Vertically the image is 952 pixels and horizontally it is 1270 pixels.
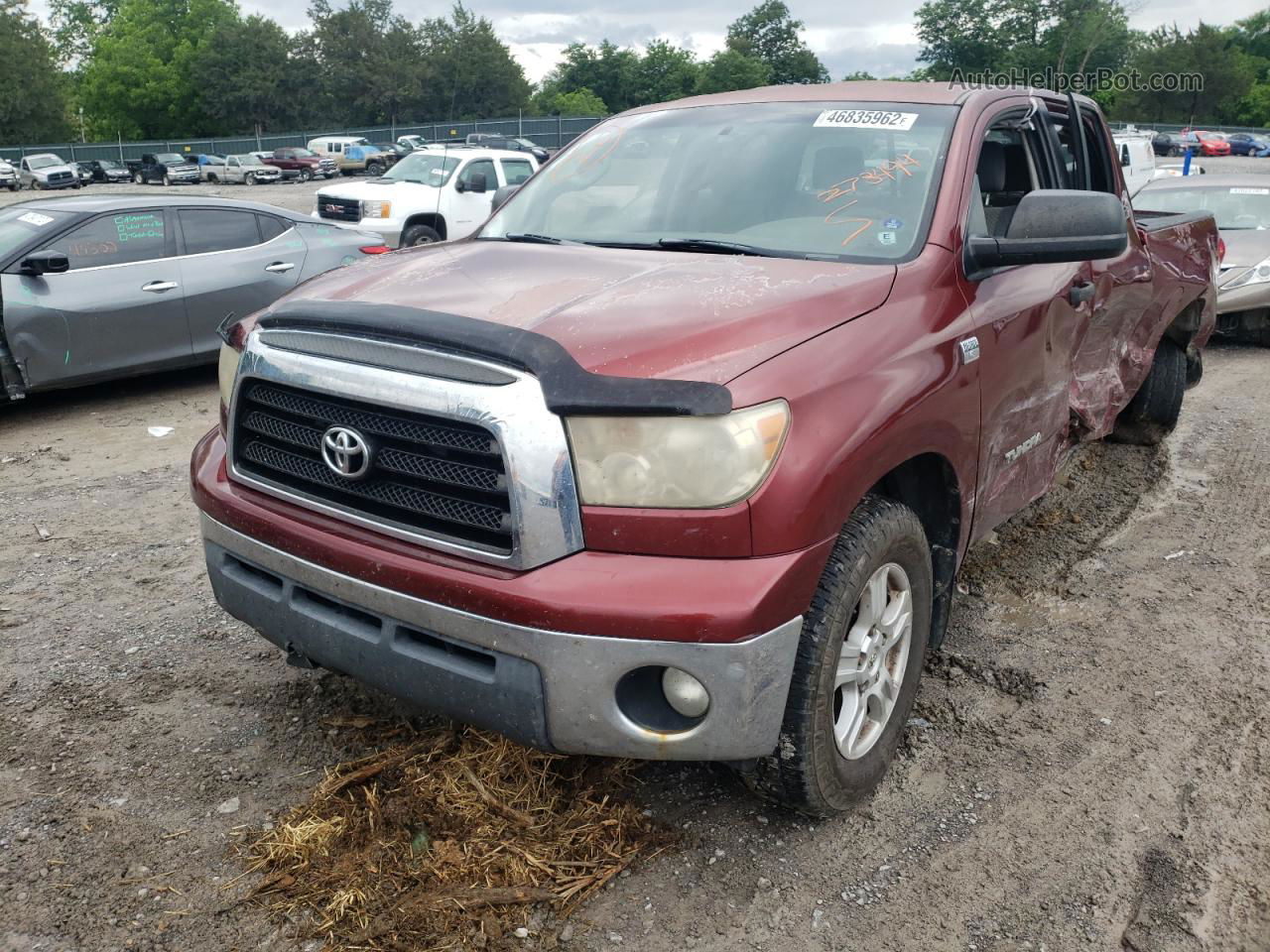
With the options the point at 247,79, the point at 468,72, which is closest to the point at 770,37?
the point at 468,72

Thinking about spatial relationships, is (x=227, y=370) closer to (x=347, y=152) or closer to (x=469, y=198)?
(x=469, y=198)

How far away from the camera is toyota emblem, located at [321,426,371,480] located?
2.53m

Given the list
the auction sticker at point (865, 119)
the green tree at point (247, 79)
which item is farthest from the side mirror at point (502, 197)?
the green tree at point (247, 79)

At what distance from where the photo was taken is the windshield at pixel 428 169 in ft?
49.8

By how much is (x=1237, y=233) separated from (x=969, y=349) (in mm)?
8513

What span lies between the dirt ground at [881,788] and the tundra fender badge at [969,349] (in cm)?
118

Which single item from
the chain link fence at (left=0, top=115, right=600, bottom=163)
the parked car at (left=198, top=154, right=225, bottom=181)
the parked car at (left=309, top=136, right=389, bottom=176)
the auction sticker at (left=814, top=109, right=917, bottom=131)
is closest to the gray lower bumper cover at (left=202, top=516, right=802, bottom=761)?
the auction sticker at (left=814, top=109, right=917, bottom=131)

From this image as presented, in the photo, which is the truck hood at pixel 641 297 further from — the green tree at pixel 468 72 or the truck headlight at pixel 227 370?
the green tree at pixel 468 72

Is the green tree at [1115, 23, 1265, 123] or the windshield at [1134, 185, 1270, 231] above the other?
the green tree at [1115, 23, 1265, 123]

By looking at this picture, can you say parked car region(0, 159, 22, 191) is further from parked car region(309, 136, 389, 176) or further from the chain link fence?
parked car region(309, 136, 389, 176)

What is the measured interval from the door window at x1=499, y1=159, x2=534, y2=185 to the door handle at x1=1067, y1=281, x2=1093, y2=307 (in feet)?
43.0

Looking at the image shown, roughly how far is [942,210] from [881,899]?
6.33ft

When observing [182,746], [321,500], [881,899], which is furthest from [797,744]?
[182,746]

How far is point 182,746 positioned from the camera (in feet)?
10.7
